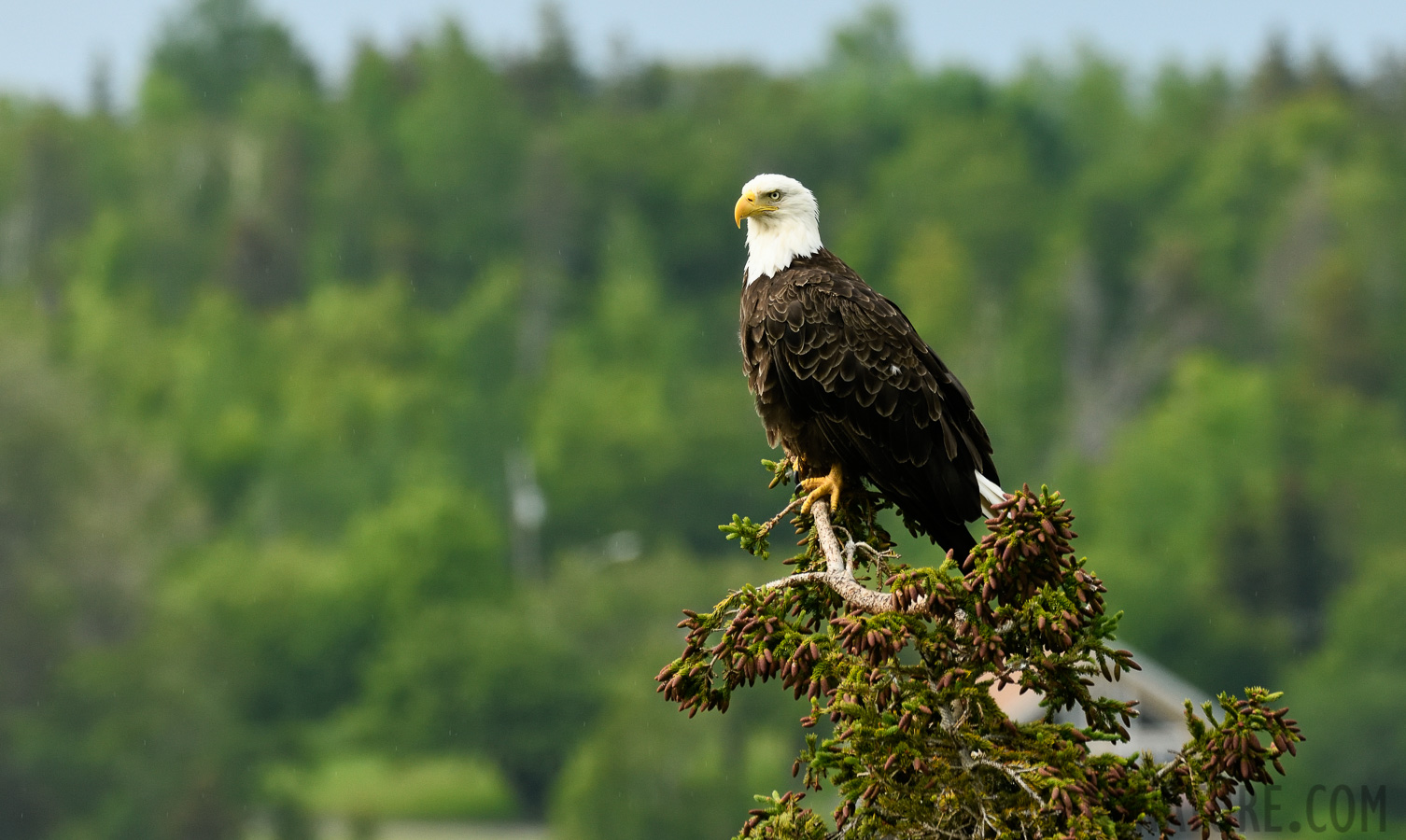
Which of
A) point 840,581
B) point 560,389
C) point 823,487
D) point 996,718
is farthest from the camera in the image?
point 560,389

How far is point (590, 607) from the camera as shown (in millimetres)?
81688

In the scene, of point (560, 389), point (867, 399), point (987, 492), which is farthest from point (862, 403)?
point (560, 389)

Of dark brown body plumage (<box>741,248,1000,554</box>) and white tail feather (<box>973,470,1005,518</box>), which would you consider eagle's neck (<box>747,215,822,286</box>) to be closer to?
dark brown body plumage (<box>741,248,1000,554</box>)

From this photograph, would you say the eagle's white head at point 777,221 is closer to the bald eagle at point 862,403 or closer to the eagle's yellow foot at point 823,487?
the bald eagle at point 862,403

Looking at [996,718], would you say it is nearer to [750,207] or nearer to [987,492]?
[987,492]

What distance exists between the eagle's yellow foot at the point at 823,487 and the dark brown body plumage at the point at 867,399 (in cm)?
5

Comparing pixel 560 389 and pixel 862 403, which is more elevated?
pixel 560 389

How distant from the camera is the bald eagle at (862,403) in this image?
7785mm

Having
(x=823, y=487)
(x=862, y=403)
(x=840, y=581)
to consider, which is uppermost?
(x=862, y=403)

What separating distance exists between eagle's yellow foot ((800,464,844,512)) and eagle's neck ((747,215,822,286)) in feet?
3.15

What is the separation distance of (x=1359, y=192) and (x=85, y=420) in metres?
61.1

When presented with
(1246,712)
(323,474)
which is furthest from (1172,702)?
(323,474)

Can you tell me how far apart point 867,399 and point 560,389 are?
92962 millimetres

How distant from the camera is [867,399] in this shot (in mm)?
7887
